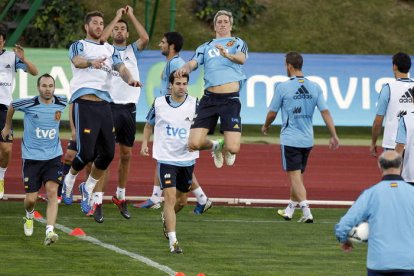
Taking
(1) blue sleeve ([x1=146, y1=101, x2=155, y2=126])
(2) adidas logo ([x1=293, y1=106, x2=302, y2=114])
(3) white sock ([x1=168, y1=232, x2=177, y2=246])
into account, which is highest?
(1) blue sleeve ([x1=146, y1=101, x2=155, y2=126])

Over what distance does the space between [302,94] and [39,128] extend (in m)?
4.24

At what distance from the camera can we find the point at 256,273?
516 inches

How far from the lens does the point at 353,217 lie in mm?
9609

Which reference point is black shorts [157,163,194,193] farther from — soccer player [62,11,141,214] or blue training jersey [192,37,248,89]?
blue training jersey [192,37,248,89]

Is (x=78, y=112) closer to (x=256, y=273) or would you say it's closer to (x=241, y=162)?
(x=256, y=273)

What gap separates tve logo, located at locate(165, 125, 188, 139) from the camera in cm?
Answer: 1516

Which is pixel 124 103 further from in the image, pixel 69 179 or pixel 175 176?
pixel 175 176

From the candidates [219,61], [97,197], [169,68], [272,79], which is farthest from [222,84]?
[272,79]

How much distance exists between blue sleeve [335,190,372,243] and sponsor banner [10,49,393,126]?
20450mm

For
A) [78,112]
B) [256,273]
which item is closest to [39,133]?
[78,112]

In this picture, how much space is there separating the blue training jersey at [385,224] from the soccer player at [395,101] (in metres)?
6.81

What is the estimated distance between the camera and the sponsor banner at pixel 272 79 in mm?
30078

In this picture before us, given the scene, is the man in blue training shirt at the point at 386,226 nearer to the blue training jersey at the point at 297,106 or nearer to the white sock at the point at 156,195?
the blue training jersey at the point at 297,106

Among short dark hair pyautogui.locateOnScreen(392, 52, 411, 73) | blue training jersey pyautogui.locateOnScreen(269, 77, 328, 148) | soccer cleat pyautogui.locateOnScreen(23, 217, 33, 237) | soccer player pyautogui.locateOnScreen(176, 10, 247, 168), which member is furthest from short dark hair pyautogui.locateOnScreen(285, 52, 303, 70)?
soccer cleat pyautogui.locateOnScreen(23, 217, 33, 237)
